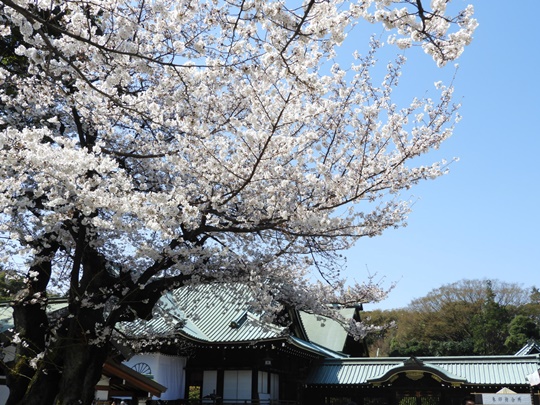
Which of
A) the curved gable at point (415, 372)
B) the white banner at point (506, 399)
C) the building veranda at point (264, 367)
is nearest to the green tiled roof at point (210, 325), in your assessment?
the building veranda at point (264, 367)

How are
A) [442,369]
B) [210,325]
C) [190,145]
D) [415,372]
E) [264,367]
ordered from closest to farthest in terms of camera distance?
[190,145] → [264,367] → [210,325] → [442,369] → [415,372]

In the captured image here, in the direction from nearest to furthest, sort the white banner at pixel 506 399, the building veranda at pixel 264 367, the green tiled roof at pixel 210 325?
the white banner at pixel 506 399
the green tiled roof at pixel 210 325
the building veranda at pixel 264 367

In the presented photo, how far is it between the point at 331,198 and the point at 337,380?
15360 millimetres

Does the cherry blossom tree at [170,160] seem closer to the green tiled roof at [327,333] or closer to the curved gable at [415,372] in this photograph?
the curved gable at [415,372]

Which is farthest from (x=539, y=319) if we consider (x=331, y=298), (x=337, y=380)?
(x=331, y=298)

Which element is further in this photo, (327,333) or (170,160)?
(327,333)

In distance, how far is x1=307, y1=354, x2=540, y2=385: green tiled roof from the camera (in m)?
18.8

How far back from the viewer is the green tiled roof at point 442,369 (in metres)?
18.8

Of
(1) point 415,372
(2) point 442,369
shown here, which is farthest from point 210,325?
(2) point 442,369

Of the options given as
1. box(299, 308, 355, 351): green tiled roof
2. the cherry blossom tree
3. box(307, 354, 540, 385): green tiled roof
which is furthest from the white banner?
box(299, 308, 355, 351): green tiled roof

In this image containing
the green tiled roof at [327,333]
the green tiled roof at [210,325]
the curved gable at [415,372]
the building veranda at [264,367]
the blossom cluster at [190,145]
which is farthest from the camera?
the green tiled roof at [327,333]

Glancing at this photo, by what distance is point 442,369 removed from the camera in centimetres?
1903

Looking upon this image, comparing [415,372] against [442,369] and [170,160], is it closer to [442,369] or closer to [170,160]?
[442,369]

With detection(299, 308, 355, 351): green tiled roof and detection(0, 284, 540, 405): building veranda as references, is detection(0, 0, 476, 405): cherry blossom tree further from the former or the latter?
detection(299, 308, 355, 351): green tiled roof
